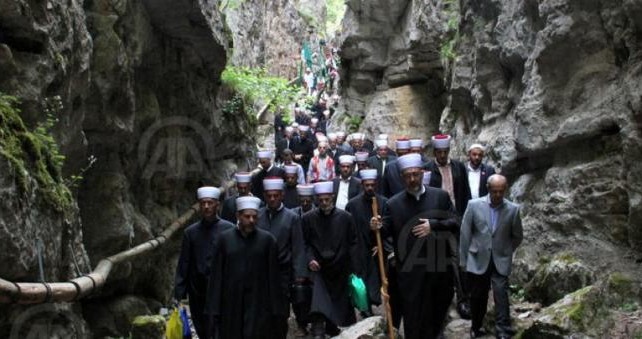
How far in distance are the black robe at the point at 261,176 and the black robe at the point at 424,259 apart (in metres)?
4.95

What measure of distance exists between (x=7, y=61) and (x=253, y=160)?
464 inches

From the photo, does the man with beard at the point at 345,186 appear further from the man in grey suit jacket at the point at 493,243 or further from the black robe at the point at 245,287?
the black robe at the point at 245,287

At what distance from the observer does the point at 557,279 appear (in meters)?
9.28

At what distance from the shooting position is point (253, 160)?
18.0 meters

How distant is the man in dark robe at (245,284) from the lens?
7551 mm

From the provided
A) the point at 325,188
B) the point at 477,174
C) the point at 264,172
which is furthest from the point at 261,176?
the point at 477,174

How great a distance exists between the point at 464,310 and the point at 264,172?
4955mm

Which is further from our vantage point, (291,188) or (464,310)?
(291,188)

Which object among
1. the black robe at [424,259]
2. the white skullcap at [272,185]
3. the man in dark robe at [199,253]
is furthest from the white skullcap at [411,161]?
the man in dark robe at [199,253]

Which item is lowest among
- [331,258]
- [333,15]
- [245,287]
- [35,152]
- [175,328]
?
[175,328]

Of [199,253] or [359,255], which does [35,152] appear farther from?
[359,255]

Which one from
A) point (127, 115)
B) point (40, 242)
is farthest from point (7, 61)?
point (127, 115)

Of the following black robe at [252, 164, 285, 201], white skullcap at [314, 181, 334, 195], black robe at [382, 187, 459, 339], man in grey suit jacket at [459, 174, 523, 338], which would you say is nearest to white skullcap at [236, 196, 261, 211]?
black robe at [382, 187, 459, 339]

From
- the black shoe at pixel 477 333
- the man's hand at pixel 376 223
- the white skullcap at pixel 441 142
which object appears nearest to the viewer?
the man's hand at pixel 376 223
